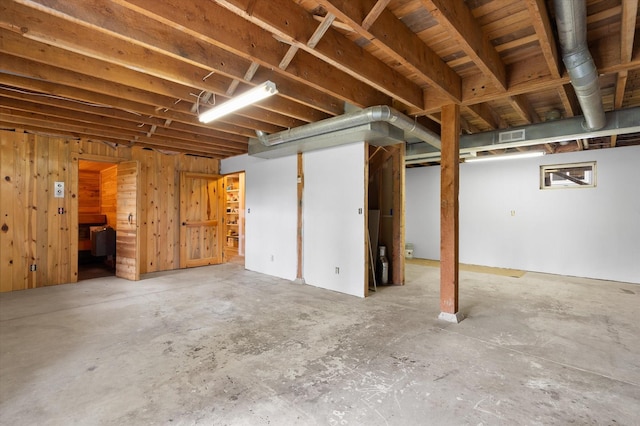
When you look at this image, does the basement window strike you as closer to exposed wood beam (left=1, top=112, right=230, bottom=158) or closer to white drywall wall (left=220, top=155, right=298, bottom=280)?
white drywall wall (left=220, top=155, right=298, bottom=280)

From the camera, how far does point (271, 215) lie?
226 inches

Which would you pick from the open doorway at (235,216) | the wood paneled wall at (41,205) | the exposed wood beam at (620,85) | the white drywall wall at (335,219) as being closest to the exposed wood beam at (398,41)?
the exposed wood beam at (620,85)

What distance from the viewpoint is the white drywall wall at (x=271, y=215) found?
533 cm

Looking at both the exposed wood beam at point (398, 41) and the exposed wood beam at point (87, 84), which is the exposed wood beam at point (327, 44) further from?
the exposed wood beam at point (87, 84)

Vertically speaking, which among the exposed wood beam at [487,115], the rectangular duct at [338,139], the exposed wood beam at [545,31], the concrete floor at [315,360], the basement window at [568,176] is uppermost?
the exposed wood beam at [487,115]

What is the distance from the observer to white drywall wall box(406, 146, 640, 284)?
17.2ft

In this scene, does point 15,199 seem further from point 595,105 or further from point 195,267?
point 595,105

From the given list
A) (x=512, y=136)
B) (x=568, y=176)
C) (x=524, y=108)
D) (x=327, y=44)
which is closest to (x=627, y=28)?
(x=524, y=108)

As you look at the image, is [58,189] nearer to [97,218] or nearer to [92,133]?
[92,133]

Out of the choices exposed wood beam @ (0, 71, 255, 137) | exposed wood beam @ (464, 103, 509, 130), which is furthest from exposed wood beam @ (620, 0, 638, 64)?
exposed wood beam @ (0, 71, 255, 137)

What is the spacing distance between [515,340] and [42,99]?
18.4 feet

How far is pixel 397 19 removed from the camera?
88.6 inches

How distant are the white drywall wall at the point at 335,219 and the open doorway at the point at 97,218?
4.15m

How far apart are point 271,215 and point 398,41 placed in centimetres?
404
